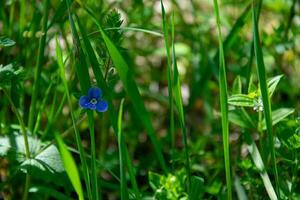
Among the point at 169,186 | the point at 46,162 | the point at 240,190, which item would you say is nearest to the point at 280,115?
the point at 240,190

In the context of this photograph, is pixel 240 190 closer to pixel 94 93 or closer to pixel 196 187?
pixel 196 187

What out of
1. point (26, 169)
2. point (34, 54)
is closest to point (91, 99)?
point (26, 169)

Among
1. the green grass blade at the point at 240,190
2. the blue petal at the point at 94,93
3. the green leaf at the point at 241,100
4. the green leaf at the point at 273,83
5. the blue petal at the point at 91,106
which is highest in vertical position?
the blue petal at the point at 94,93

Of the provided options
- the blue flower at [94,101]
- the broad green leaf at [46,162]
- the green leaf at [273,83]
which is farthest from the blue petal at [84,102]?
the green leaf at [273,83]

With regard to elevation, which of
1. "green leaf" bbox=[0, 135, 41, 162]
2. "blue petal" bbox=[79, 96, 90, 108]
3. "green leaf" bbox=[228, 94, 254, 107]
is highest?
"blue petal" bbox=[79, 96, 90, 108]

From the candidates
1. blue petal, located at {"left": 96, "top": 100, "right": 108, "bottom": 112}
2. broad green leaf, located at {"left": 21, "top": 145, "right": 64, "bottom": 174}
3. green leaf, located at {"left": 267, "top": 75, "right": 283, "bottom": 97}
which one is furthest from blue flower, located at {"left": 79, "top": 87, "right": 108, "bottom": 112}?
green leaf, located at {"left": 267, "top": 75, "right": 283, "bottom": 97}

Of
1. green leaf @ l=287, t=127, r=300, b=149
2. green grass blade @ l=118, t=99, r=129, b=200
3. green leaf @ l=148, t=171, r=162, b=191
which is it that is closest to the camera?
green grass blade @ l=118, t=99, r=129, b=200

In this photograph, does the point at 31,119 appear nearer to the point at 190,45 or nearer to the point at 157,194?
the point at 157,194

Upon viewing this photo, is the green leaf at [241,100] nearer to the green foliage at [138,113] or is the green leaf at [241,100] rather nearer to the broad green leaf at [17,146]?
the green foliage at [138,113]

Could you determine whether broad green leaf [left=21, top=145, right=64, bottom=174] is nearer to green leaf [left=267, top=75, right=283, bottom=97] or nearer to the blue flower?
the blue flower

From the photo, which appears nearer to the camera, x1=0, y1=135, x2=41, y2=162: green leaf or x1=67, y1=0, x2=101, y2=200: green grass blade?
x1=67, y1=0, x2=101, y2=200: green grass blade
